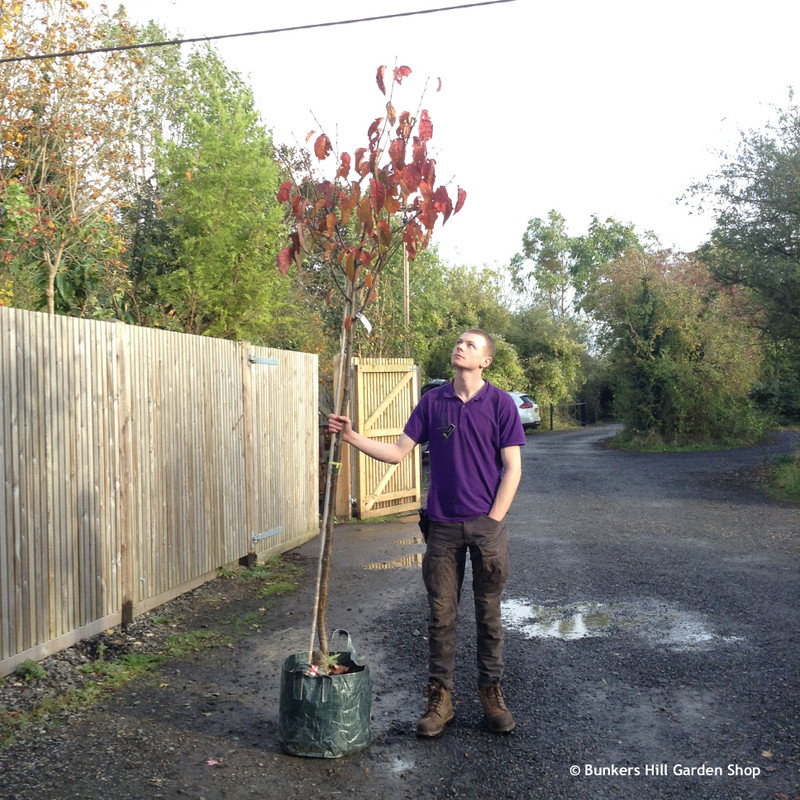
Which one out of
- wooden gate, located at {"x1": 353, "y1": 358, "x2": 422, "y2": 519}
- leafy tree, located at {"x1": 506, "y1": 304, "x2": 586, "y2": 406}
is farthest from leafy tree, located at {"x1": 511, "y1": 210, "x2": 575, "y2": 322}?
wooden gate, located at {"x1": 353, "y1": 358, "x2": 422, "y2": 519}

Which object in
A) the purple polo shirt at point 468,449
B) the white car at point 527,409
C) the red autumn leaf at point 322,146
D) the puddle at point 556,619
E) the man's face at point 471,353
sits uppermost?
the red autumn leaf at point 322,146

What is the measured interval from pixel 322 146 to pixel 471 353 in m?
1.28

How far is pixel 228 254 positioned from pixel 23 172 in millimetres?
3231

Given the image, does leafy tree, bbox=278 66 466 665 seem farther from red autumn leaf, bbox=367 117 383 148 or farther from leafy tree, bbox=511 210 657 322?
leafy tree, bbox=511 210 657 322

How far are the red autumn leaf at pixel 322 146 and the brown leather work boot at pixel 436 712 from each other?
266 centimetres

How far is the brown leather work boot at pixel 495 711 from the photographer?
449 centimetres

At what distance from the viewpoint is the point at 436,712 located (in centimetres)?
450

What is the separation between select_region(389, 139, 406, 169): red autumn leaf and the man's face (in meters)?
0.95

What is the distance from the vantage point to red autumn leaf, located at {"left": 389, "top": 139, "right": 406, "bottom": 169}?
432 centimetres

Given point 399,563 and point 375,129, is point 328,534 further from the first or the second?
point 399,563

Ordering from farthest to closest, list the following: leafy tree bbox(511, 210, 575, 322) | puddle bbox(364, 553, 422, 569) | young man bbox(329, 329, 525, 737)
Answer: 1. leafy tree bbox(511, 210, 575, 322)
2. puddle bbox(364, 553, 422, 569)
3. young man bbox(329, 329, 525, 737)

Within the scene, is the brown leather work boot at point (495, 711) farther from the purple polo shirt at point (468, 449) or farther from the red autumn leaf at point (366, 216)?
the red autumn leaf at point (366, 216)

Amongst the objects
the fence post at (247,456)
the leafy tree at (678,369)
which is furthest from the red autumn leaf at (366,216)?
the leafy tree at (678,369)

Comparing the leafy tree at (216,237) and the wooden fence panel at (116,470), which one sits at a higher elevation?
the leafy tree at (216,237)
